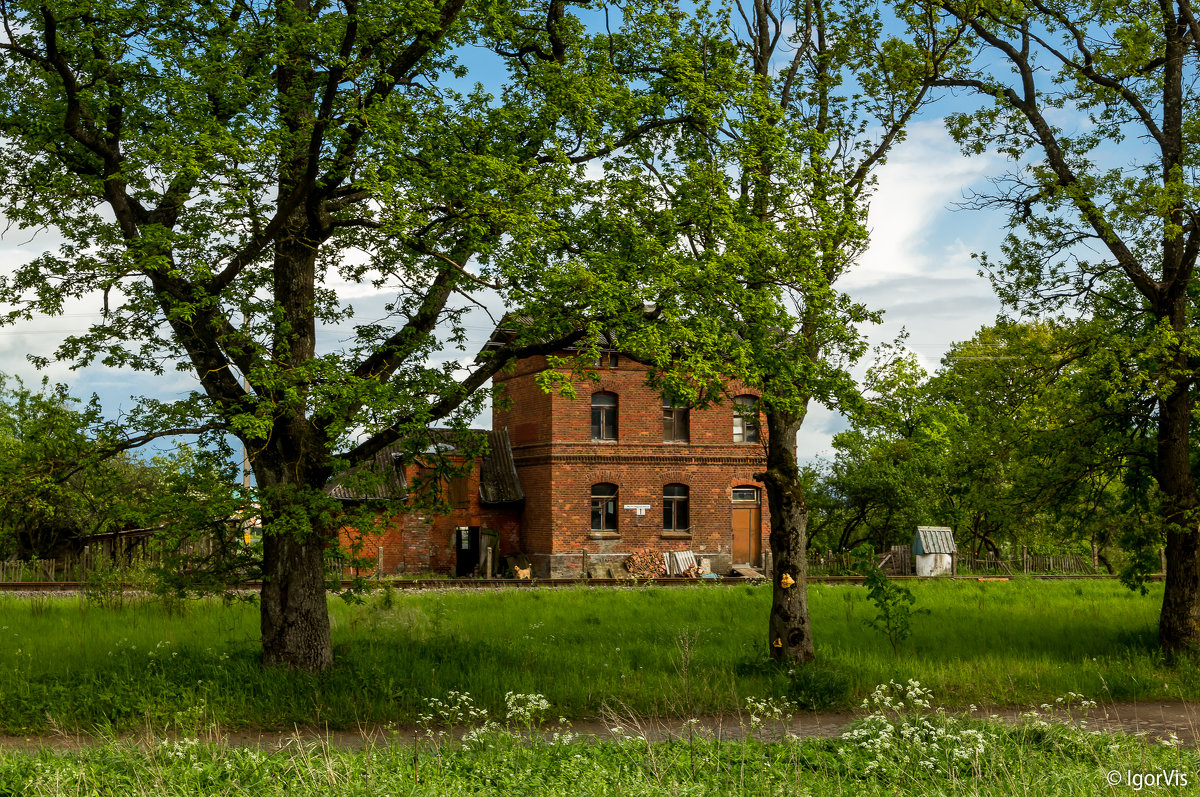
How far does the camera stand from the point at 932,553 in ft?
110

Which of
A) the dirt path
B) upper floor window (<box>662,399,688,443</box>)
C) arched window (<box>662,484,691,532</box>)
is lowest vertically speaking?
the dirt path

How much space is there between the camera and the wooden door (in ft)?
115

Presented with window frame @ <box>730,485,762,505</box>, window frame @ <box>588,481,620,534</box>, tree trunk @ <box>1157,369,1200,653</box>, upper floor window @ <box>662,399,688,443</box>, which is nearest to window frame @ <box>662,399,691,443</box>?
upper floor window @ <box>662,399,688,443</box>

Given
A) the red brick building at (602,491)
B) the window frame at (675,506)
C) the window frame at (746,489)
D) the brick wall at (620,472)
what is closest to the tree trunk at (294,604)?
the red brick building at (602,491)

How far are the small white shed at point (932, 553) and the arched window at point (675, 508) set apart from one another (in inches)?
307

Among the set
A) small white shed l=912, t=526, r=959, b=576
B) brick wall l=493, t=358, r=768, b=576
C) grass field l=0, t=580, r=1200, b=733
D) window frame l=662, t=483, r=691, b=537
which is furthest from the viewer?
window frame l=662, t=483, r=691, b=537

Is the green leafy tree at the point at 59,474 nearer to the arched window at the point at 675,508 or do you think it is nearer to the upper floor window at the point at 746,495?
the arched window at the point at 675,508

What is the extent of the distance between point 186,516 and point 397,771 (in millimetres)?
5368

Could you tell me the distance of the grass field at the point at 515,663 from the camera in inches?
442

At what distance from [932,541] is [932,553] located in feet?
1.60

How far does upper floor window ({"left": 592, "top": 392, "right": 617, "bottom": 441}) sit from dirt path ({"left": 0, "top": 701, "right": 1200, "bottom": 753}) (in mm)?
22133

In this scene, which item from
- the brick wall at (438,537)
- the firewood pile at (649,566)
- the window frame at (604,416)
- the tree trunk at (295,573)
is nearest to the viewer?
the tree trunk at (295,573)

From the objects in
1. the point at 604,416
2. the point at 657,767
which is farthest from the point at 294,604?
the point at 604,416

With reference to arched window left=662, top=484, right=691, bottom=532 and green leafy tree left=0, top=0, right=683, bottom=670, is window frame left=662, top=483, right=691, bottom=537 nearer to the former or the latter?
arched window left=662, top=484, right=691, bottom=532
